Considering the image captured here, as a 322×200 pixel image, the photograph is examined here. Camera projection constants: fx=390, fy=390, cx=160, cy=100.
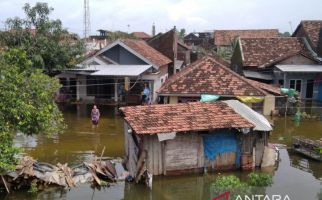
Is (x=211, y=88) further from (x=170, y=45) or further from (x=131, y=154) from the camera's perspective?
(x=170, y=45)

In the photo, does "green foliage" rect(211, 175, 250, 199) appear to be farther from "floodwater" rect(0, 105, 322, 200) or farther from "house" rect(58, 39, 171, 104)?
"house" rect(58, 39, 171, 104)

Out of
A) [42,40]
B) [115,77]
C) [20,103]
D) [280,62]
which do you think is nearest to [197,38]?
[280,62]

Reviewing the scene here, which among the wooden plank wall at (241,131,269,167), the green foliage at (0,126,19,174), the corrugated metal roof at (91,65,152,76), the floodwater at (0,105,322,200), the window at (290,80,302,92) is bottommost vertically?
the floodwater at (0,105,322,200)

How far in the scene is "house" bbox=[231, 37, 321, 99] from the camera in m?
31.1

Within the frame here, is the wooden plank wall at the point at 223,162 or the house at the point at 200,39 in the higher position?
the house at the point at 200,39

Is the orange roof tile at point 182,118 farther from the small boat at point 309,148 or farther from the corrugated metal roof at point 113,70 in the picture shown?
the corrugated metal roof at point 113,70

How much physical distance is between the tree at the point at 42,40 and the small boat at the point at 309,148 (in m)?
15.8

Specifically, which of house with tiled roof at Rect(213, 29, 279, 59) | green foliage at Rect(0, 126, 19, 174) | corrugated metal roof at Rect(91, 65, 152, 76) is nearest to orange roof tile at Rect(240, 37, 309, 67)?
corrugated metal roof at Rect(91, 65, 152, 76)

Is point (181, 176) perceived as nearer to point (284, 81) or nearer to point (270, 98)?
point (270, 98)

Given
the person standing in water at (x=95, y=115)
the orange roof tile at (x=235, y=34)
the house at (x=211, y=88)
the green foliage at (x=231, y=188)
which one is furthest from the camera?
the orange roof tile at (x=235, y=34)

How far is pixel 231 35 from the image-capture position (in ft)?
197

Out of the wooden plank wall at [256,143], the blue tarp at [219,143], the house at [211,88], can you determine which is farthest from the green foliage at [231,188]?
the house at [211,88]

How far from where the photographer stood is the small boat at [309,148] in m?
16.7

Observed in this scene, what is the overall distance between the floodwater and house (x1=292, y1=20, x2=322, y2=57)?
11515 mm
